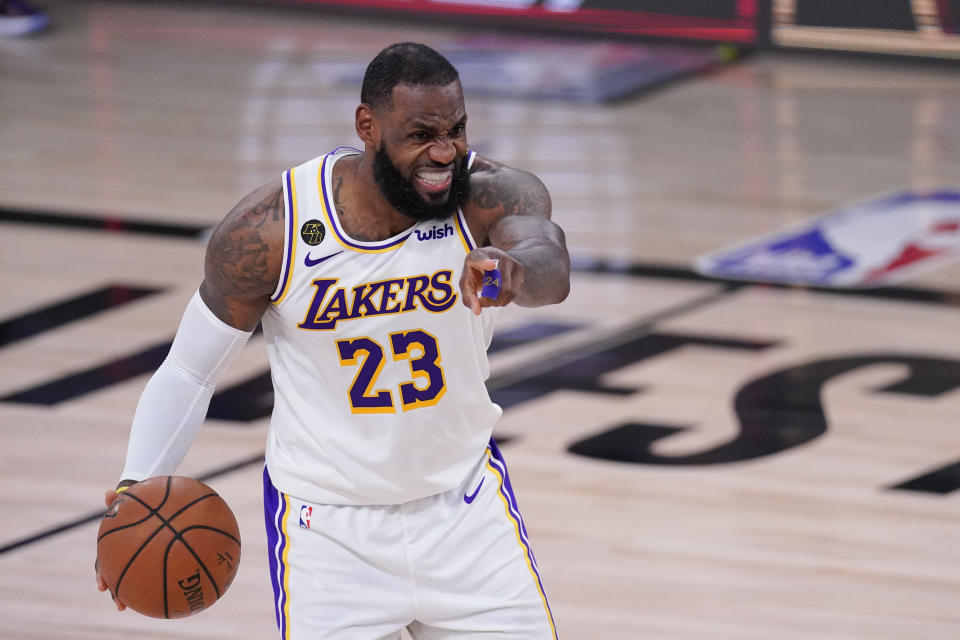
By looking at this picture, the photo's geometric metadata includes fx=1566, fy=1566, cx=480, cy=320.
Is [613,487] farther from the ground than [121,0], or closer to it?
closer to it

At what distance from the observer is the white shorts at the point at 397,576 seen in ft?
11.0

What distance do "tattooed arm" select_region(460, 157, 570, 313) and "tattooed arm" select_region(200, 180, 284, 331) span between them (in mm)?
413

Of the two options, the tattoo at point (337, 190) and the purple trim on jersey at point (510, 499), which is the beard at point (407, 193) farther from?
the purple trim on jersey at point (510, 499)

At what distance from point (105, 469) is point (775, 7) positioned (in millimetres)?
7097

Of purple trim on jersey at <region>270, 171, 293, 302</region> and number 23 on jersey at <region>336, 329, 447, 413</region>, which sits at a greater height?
purple trim on jersey at <region>270, 171, 293, 302</region>

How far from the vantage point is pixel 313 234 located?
10.8ft

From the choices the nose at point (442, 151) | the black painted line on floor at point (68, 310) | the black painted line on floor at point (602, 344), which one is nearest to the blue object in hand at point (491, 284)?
the nose at point (442, 151)

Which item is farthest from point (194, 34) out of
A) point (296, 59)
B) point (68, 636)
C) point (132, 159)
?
point (68, 636)

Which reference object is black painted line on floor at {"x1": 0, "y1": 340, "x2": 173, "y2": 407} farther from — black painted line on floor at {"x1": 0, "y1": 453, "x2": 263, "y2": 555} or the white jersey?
the white jersey

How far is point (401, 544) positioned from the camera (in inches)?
134

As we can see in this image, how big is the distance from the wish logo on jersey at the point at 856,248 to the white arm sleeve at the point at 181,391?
15.1 ft

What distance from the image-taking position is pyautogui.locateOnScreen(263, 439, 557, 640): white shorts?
336 cm

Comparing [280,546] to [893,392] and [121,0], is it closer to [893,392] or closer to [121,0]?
[893,392]

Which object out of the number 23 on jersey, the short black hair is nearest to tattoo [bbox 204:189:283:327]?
the number 23 on jersey
